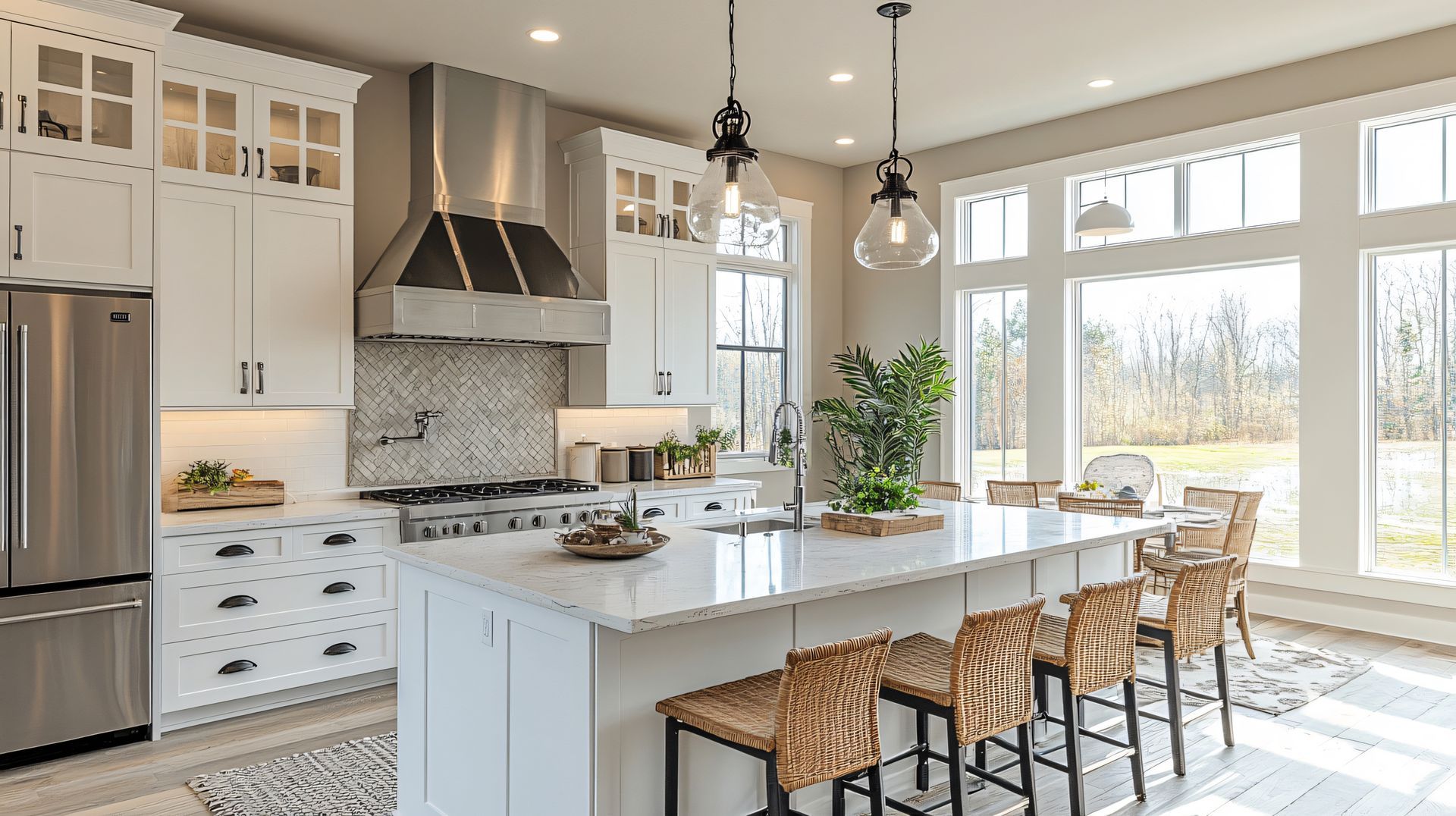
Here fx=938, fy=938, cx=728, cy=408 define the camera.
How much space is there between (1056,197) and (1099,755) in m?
4.28

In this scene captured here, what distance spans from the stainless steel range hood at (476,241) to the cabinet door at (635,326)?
23 centimetres

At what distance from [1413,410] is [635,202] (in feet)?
15.7

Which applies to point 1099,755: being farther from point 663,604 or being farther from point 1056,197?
point 1056,197

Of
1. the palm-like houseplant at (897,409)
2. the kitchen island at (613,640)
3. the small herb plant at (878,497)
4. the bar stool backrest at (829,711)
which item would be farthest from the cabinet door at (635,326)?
the bar stool backrest at (829,711)

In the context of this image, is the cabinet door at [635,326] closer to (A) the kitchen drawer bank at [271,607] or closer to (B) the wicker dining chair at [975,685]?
(A) the kitchen drawer bank at [271,607]

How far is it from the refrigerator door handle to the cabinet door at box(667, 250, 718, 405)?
3464 mm

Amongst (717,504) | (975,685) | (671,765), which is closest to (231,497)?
(717,504)

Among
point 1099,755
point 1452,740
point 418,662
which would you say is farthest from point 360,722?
point 1452,740

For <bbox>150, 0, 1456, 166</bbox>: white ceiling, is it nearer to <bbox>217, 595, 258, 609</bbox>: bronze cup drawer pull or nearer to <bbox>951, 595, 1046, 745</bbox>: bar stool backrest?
<bbox>217, 595, 258, 609</bbox>: bronze cup drawer pull

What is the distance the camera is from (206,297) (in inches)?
173

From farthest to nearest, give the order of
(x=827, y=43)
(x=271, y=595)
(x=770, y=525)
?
1. (x=827, y=43)
2. (x=271, y=595)
3. (x=770, y=525)

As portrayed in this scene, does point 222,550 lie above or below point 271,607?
above

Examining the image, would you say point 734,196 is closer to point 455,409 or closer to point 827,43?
point 827,43

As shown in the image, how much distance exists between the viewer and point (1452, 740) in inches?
151
